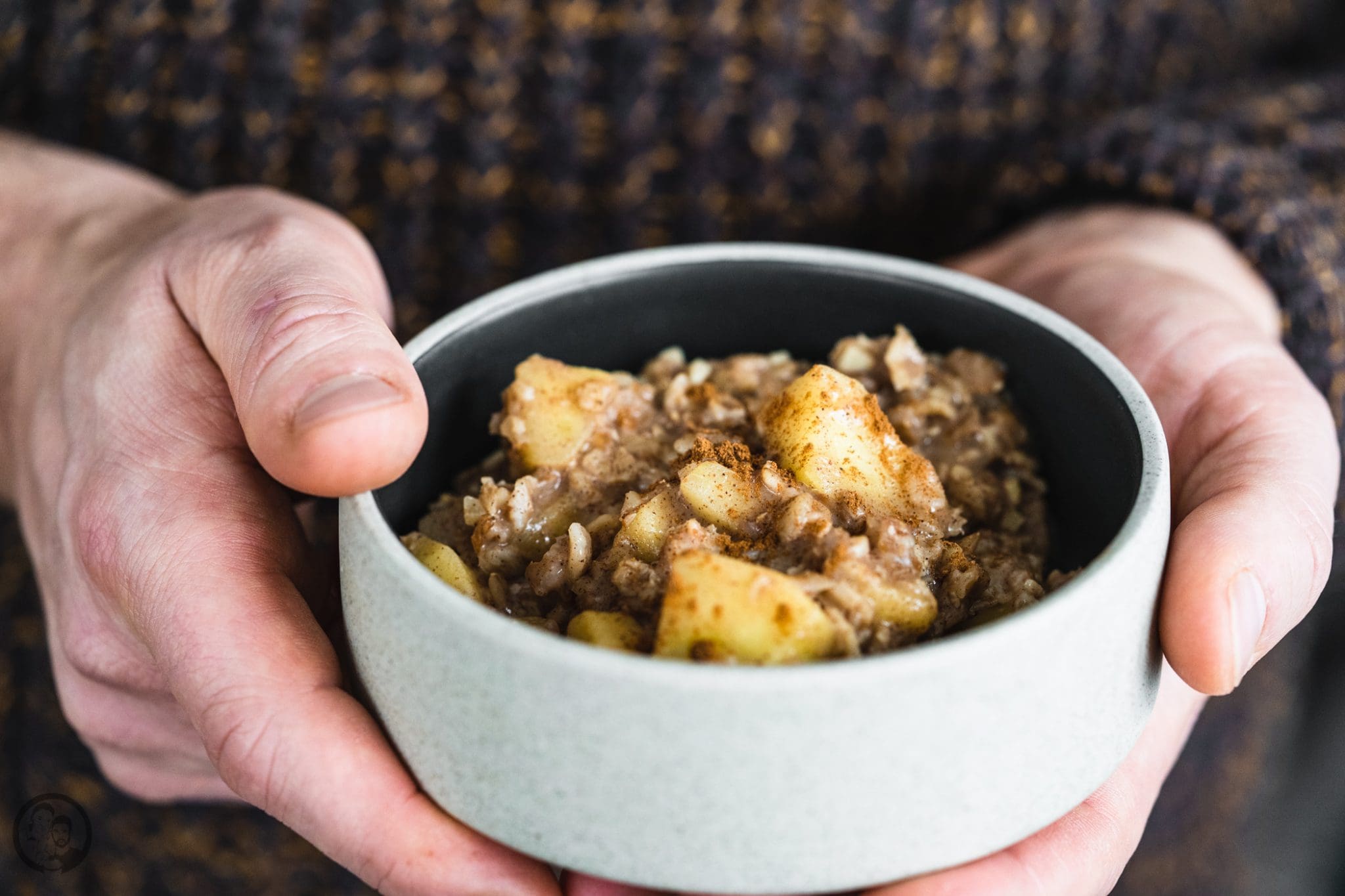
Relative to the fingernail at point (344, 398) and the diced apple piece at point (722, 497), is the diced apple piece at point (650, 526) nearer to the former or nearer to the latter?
the diced apple piece at point (722, 497)

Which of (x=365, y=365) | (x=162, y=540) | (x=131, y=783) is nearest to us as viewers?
(x=365, y=365)

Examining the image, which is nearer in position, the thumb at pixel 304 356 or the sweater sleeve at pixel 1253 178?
the thumb at pixel 304 356

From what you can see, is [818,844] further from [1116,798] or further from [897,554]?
[1116,798]

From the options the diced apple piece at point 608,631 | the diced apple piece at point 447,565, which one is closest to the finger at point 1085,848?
the diced apple piece at point 608,631

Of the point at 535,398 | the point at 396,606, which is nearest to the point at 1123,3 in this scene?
the point at 535,398

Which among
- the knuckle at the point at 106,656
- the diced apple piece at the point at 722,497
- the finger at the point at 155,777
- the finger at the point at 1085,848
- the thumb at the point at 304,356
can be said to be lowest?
the finger at the point at 155,777

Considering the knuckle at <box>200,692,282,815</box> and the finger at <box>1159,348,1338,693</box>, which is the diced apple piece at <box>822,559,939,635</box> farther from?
the knuckle at <box>200,692,282,815</box>

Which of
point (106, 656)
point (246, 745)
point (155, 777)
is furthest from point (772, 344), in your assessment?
point (155, 777)
